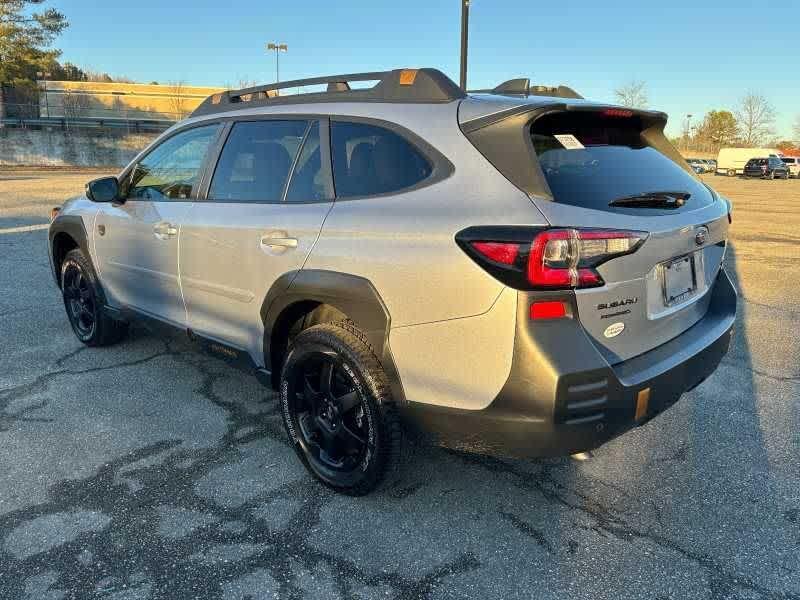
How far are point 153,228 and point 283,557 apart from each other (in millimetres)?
2235

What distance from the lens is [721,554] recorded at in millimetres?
2418

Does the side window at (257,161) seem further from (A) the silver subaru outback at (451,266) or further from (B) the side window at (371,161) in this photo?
(B) the side window at (371,161)

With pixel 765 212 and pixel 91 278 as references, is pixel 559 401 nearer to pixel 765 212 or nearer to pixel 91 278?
pixel 91 278

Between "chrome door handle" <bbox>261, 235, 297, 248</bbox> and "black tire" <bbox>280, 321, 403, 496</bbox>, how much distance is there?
40cm

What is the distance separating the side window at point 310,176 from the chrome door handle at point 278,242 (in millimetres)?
207

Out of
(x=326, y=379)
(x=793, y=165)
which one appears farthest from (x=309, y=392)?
(x=793, y=165)

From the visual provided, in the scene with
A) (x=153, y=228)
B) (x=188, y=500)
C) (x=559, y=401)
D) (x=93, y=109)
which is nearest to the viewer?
(x=559, y=401)

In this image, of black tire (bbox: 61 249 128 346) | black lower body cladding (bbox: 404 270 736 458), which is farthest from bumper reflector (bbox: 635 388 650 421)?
black tire (bbox: 61 249 128 346)

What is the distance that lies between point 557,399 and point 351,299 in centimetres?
92

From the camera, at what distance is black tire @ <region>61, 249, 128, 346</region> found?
14.9 ft

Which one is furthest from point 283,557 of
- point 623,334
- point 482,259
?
point 623,334

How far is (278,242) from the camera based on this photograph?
286 cm

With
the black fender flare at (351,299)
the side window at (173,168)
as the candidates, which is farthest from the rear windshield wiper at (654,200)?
the side window at (173,168)

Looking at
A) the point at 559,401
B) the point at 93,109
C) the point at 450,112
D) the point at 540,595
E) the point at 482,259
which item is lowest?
the point at 540,595
